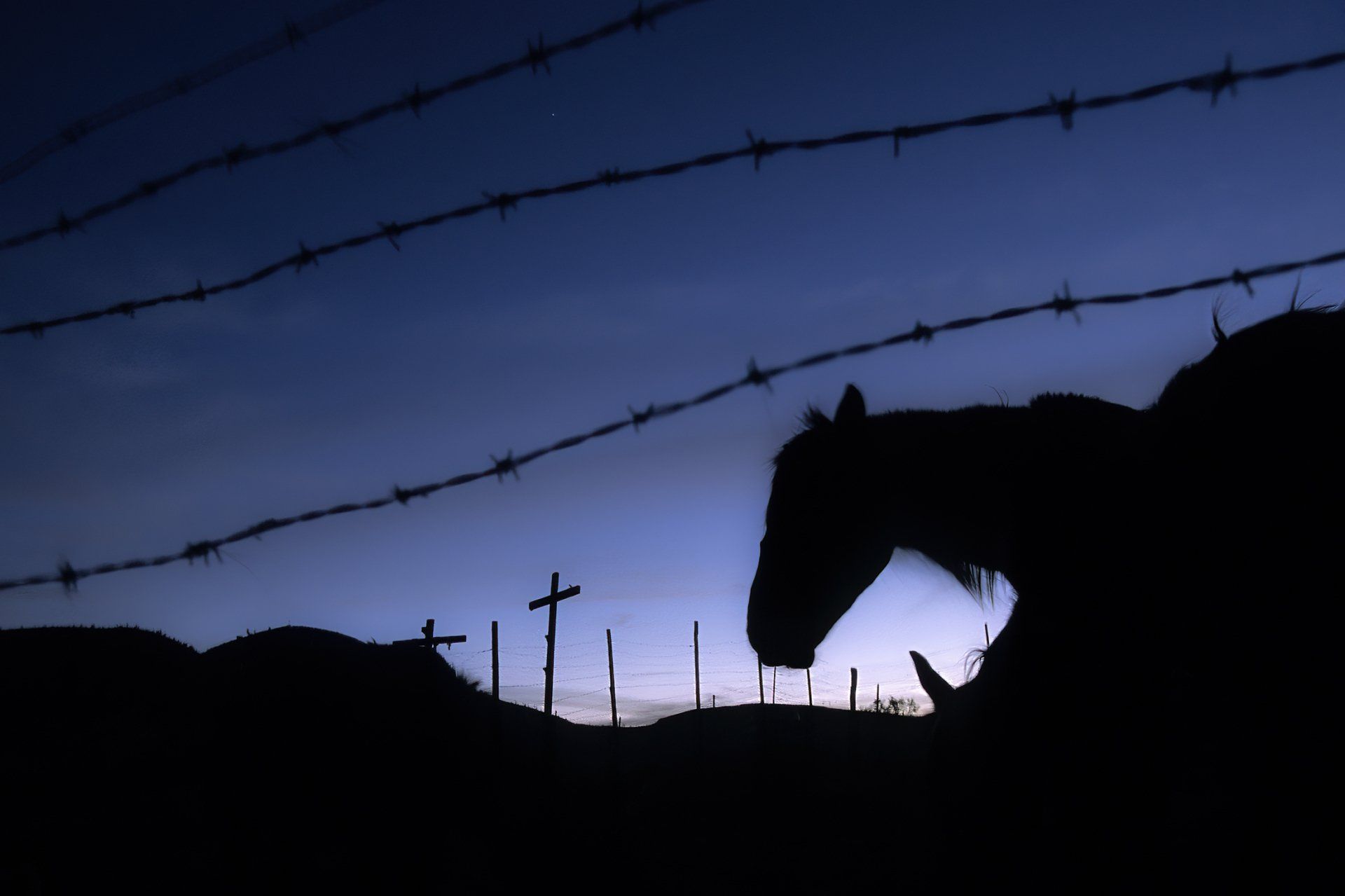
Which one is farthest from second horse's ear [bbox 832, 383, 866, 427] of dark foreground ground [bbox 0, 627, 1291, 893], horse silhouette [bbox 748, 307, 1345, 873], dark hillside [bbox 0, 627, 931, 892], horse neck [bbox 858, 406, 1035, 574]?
dark hillside [bbox 0, 627, 931, 892]

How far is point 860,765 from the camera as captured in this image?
18.3 meters

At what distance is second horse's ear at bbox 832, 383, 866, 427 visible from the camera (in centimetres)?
262

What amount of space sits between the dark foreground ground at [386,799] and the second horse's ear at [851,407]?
3.49ft

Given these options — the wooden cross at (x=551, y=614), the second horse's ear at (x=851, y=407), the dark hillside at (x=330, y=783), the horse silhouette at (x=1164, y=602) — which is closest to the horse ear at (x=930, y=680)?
the horse silhouette at (x=1164, y=602)

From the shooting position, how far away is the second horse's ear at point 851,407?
8.59ft

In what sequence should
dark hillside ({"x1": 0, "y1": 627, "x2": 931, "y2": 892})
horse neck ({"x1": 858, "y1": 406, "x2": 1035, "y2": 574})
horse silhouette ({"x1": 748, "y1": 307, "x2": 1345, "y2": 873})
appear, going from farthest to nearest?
dark hillside ({"x1": 0, "y1": 627, "x2": 931, "y2": 892}), horse neck ({"x1": 858, "y1": 406, "x2": 1035, "y2": 574}), horse silhouette ({"x1": 748, "y1": 307, "x2": 1345, "y2": 873})

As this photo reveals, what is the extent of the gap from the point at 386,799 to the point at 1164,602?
1196 cm

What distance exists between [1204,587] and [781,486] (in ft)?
4.21

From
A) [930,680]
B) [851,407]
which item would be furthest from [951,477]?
[930,680]

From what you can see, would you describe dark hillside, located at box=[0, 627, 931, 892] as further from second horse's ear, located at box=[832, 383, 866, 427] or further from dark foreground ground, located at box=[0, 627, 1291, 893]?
second horse's ear, located at box=[832, 383, 866, 427]

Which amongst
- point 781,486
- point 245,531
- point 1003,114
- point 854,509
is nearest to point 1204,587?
point 854,509

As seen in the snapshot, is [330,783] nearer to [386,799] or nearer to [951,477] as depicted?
[386,799]

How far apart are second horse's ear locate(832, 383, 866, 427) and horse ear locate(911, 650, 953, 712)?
0.86 metres

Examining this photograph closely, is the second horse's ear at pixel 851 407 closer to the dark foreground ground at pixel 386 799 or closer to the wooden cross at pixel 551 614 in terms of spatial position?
the dark foreground ground at pixel 386 799
